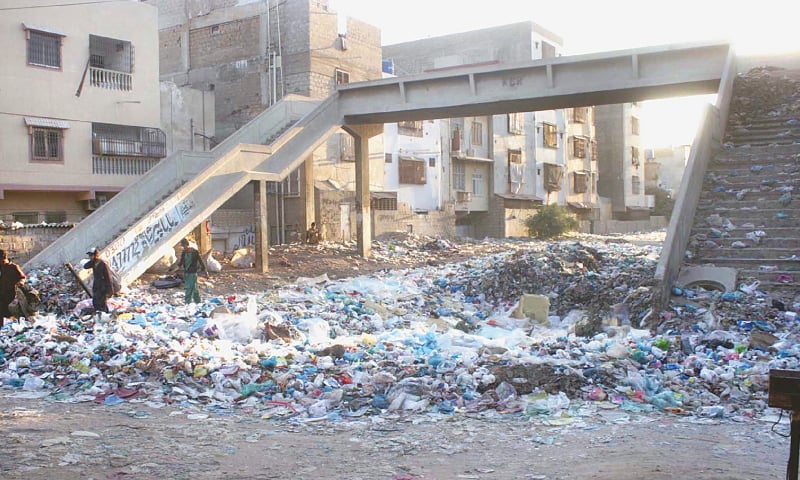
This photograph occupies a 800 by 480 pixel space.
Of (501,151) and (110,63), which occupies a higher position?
(110,63)

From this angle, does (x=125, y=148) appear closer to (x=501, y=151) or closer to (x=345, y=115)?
(x=345, y=115)

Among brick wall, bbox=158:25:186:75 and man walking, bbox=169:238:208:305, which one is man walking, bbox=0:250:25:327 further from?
brick wall, bbox=158:25:186:75

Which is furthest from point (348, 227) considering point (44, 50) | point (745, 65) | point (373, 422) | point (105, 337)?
point (373, 422)

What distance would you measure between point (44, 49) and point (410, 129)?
51.6ft

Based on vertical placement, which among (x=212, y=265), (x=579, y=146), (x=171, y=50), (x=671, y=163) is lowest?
(x=212, y=265)

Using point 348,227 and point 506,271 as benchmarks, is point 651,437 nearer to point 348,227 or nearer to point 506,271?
point 506,271

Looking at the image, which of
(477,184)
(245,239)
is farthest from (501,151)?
(245,239)

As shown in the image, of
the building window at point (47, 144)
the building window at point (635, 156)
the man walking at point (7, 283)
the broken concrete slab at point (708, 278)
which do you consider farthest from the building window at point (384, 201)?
the building window at point (635, 156)

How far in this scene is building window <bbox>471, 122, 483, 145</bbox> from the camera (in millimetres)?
38094

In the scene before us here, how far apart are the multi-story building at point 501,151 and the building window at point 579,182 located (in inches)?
2.5

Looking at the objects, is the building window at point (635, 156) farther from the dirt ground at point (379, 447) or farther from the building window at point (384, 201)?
the dirt ground at point (379, 447)

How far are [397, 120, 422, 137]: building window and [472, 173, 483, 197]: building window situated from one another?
17.7ft

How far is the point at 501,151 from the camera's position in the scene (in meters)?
40.3

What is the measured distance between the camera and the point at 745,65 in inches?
765
